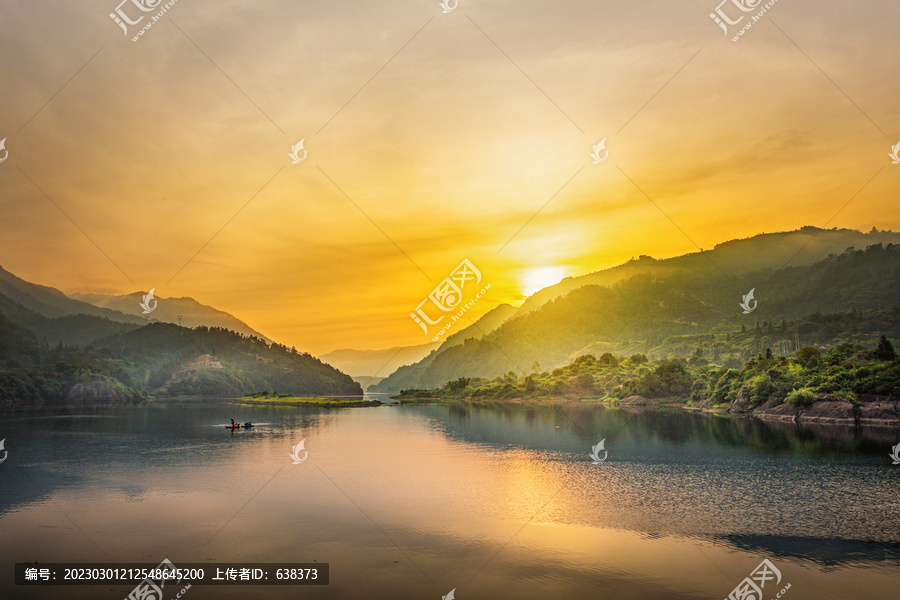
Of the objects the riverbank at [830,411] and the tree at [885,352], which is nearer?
the riverbank at [830,411]

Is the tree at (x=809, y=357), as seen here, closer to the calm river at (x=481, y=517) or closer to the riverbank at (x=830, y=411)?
the riverbank at (x=830, y=411)

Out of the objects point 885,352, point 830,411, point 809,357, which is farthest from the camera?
point 809,357

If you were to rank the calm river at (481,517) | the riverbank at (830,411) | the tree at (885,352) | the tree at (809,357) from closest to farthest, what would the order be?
1. the calm river at (481,517)
2. the riverbank at (830,411)
3. the tree at (885,352)
4. the tree at (809,357)

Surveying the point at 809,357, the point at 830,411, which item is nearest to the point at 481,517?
the point at 830,411

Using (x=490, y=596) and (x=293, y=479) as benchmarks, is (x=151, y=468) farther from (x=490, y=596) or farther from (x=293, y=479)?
(x=490, y=596)

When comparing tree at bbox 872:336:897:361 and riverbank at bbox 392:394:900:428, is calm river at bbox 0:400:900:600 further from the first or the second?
tree at bbox 872:336:897:361

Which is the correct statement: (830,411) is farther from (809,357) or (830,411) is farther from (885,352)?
(809,357)

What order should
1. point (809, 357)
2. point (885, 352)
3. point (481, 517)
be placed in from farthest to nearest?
point (809, 357) → point (885, 352) → point (481, 517)

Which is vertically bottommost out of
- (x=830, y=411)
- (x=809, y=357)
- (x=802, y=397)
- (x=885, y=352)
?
(x=830, y=411)

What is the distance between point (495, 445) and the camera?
78375 mm

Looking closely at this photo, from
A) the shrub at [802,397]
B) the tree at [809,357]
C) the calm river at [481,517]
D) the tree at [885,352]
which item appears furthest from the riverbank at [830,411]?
the calm river at [481,517]

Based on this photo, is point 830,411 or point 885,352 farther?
point 885,352

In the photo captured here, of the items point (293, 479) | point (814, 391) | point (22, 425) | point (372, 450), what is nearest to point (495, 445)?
point (372, 450)

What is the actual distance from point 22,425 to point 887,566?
430 ft
